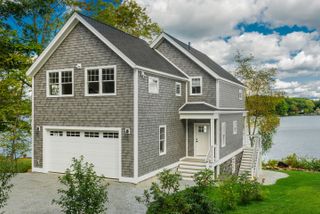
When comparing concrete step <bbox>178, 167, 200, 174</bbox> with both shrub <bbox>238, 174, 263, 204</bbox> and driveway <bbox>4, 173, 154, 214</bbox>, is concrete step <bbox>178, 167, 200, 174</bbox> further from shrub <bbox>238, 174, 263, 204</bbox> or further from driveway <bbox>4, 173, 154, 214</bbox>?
shrub <bbox>238, 174, 263, 204</bbox>

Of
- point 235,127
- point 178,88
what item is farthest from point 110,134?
point 235,127

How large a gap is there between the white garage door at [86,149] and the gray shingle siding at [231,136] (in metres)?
8.24

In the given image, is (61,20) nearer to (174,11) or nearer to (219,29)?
(174,11)

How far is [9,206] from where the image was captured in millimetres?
10336

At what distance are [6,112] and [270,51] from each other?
89.4 ft

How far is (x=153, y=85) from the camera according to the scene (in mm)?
15195

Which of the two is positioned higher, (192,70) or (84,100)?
(192,70)

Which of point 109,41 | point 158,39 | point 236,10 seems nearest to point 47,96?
point 109,41

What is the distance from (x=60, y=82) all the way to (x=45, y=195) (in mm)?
6423

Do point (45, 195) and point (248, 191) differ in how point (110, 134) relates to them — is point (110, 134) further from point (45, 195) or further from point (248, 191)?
point (248, 191)

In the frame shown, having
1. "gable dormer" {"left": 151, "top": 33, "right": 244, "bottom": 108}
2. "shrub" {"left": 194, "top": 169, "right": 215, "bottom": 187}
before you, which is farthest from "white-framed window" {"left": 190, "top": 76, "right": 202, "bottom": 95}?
"shrub" {"left": 194, "top": 169, "right": 215, "bottom": 187}

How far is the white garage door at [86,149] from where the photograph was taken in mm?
14297

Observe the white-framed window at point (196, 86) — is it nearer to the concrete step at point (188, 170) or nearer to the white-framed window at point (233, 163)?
the concrete step at point (188, 170)

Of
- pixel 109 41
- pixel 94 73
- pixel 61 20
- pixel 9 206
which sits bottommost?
pixel 9 206
